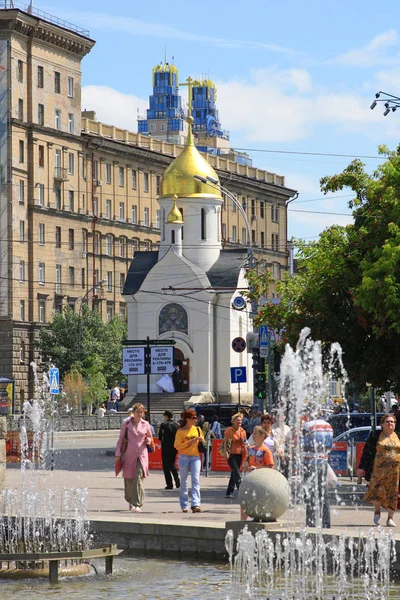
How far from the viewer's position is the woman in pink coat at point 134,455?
883 inches

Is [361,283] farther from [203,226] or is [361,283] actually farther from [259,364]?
[203,226]

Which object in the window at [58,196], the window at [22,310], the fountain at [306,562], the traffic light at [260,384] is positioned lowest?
the fountain at [306,562]

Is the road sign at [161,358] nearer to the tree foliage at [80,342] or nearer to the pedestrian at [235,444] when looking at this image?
the pedestrian at [235,444]

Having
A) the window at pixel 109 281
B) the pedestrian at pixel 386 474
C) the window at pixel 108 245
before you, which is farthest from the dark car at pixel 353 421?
the window at pixel 108 245

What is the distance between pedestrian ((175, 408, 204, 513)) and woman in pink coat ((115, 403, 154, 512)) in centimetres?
54

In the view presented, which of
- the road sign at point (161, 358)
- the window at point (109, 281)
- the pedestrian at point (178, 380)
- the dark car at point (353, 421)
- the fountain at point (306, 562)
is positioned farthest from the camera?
the window at point (109, 281)

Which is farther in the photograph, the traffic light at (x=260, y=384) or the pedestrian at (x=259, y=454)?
the traffic light at (x=260, y=384)

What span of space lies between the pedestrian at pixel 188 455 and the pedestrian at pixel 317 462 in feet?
10.9

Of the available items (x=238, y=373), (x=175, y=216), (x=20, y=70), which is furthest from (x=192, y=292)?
(x=238, y=373)

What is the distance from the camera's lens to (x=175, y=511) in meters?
23.1

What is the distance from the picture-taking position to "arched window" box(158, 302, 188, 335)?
276 feet

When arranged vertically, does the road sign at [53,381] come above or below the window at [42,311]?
below

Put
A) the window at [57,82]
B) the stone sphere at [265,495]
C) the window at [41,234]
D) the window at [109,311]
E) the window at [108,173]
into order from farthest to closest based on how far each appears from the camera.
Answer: the window at [108,173] < the window at [109,311] < the window at [57,82] < the window at [41,234] < the stone sphere at [265,495]

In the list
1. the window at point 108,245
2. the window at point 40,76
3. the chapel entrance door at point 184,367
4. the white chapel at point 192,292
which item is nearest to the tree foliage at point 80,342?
the white chapel at point 192,292
